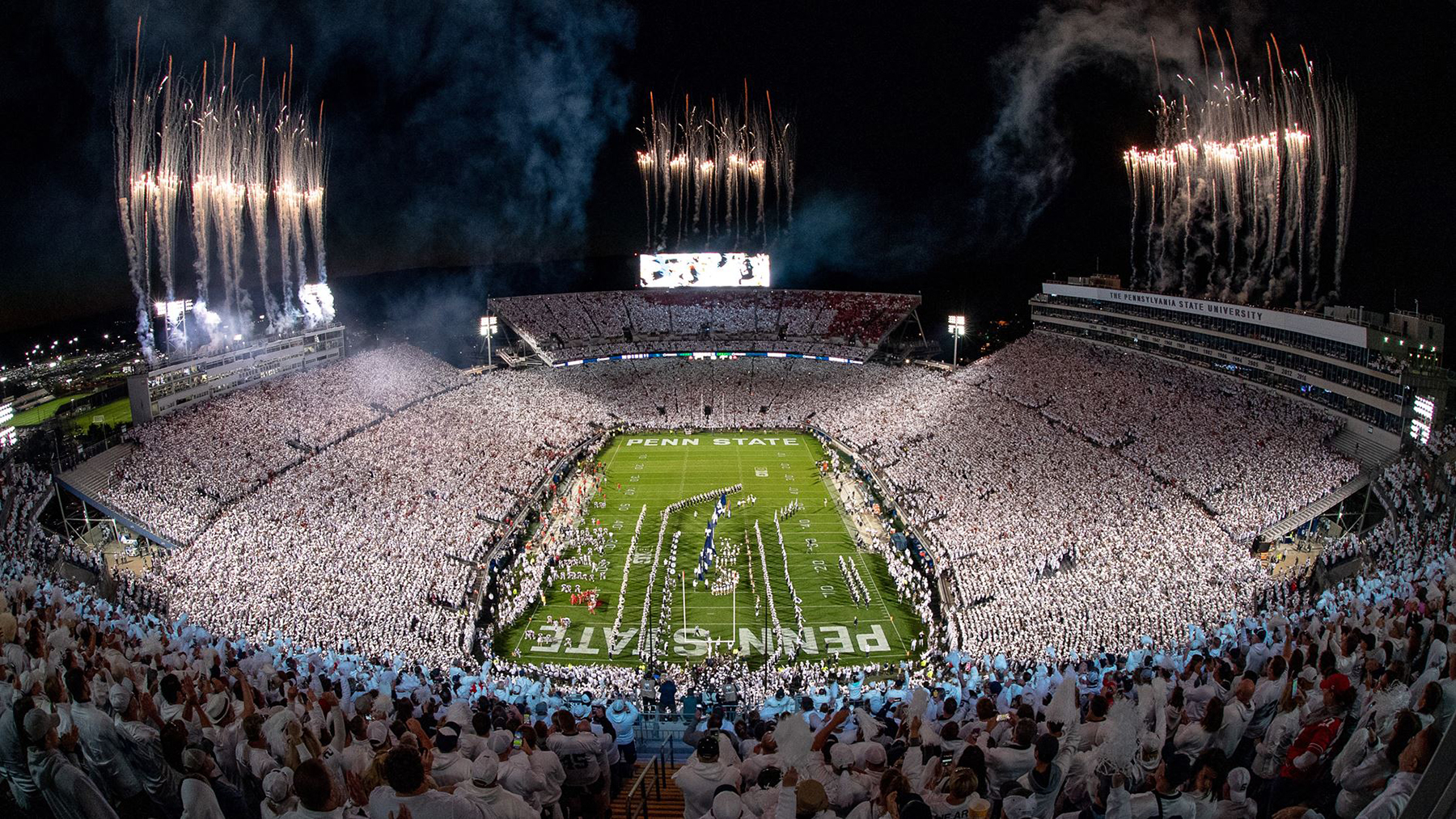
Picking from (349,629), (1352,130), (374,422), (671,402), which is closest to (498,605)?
(349,629)

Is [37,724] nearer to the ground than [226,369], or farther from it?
farther from it

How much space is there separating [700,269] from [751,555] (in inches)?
1221

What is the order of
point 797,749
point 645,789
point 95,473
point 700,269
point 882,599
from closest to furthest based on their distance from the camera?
1. point 797,749
2. point 645,789
3. point 882,599
4. point 95,473
5. point 700,269

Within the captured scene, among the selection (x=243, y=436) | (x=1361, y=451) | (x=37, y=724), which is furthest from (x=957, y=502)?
(x=243, y=436)

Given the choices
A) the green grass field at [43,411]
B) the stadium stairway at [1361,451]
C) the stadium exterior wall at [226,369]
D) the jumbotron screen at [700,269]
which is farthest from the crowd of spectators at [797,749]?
the jumbotron screen at [700,269]

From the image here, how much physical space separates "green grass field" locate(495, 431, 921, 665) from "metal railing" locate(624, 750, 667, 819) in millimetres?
10692

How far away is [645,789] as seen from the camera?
6645 mm

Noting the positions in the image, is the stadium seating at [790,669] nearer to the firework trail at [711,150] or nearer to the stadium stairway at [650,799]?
Answer: the stadium stairway at [650,799]

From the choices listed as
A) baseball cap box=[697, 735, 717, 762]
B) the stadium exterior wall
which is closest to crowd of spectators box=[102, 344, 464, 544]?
the stadium exterior wall

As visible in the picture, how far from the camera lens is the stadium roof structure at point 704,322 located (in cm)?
5078

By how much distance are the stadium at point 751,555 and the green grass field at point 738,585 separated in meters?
0.13

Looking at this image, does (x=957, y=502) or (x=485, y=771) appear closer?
(x=485, y=771)

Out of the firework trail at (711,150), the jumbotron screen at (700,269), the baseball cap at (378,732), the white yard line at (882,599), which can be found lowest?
the white yard line at (882,599)

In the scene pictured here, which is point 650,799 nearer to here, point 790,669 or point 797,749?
point 797,749
